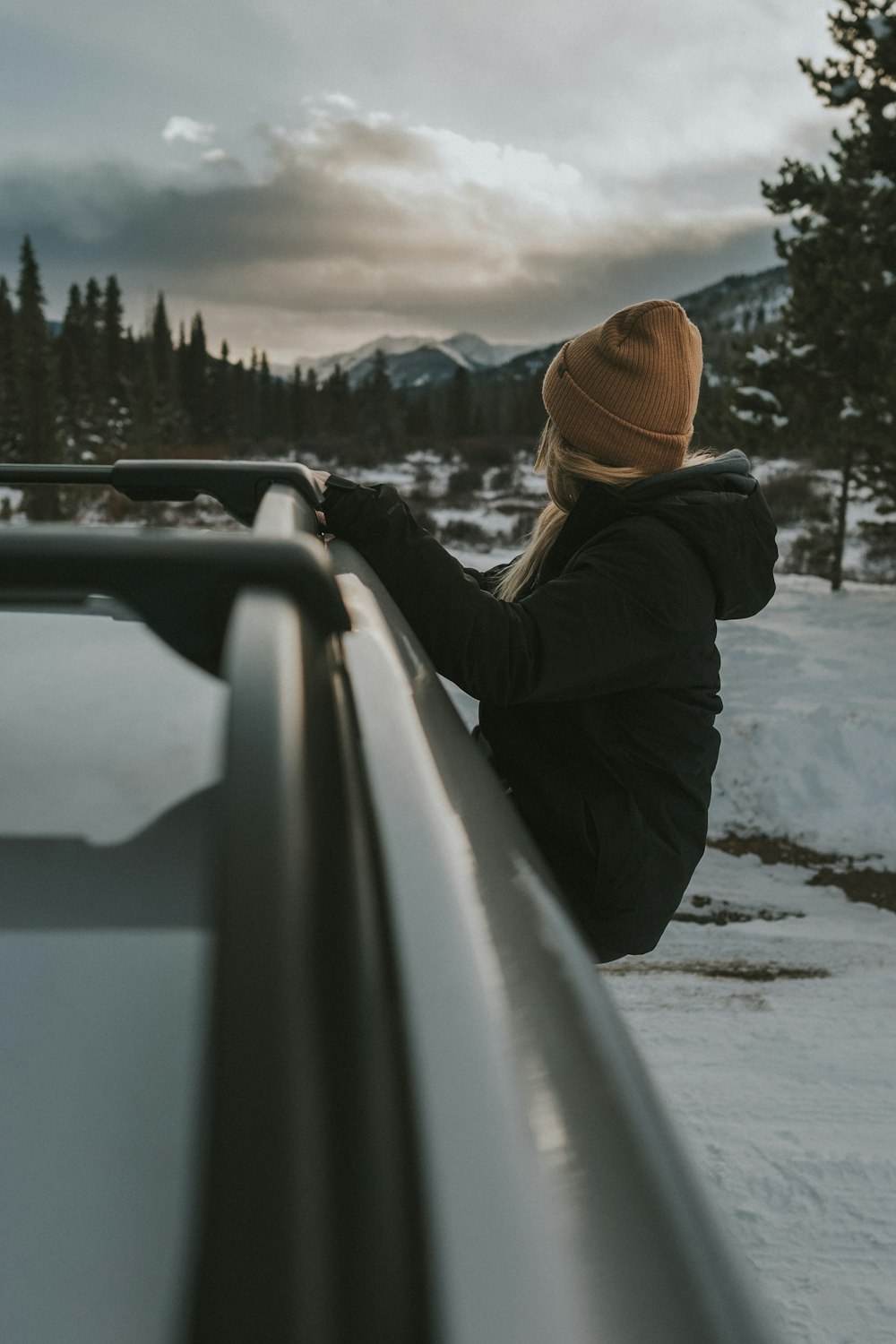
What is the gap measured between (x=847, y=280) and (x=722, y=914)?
11.2 m

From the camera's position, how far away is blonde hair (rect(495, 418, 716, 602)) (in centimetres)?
203

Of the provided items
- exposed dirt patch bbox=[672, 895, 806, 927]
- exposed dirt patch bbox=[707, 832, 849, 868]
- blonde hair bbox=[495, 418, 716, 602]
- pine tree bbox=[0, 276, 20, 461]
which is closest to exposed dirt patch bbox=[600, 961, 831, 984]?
exposed dirt patch bbox=[672, 895, 806, 927]

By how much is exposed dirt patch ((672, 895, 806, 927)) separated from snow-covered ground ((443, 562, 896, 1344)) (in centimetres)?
2

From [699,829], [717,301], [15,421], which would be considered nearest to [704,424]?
[699,829]

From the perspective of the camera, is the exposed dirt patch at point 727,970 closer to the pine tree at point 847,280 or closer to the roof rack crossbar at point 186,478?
the roof rack crossbar at point 186,478

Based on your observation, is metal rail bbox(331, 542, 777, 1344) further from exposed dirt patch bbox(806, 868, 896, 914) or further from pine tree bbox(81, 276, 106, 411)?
pine tree bbox(81, 276, 106, 411)

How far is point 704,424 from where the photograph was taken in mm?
16719

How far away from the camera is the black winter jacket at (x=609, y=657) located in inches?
64.3

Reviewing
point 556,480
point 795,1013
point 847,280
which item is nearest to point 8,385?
point 847,280

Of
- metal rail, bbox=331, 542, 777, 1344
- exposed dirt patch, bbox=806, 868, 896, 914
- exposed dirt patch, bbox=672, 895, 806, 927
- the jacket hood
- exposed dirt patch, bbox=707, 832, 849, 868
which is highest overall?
the jacket hood

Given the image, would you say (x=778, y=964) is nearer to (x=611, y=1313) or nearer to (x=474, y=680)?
(x=474, y=680)

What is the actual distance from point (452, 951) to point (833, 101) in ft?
55.1

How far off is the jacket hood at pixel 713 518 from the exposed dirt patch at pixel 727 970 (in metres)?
3.29

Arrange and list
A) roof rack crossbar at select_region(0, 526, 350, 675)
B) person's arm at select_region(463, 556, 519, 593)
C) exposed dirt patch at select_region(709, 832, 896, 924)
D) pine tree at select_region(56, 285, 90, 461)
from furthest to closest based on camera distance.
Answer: pine tree at select_region(56, 285, 90, 461) < exposed dirt patch at select_region(709, 832, 896, 924) < person's arm at select_region(463, 556, 519, 593) < roof rack crossbar at select_region(0, 526, 350, 675)
